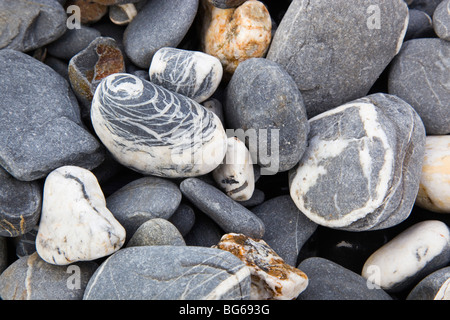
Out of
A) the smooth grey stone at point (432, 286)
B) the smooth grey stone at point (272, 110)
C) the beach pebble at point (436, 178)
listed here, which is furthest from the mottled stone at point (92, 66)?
the smooth grey stone at point (432, 286)

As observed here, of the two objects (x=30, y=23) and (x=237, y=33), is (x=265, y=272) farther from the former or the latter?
(x=30, y=23)

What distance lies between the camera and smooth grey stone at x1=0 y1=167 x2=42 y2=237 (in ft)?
5.51

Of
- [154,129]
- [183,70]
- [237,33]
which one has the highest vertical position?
[237,33]

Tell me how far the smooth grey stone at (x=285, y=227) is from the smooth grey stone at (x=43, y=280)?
904mm

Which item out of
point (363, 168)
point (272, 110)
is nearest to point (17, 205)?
point (272, 110)

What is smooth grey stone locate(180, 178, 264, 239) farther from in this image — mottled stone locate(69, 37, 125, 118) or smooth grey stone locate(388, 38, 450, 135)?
smooth grey stone locate(388, 38, 450, 135)

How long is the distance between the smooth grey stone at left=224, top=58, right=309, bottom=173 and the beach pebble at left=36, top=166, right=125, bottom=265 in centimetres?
83

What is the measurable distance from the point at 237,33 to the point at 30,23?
1.09 m

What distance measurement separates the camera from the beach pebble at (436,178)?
2.05 metres

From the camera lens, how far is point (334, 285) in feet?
6.12

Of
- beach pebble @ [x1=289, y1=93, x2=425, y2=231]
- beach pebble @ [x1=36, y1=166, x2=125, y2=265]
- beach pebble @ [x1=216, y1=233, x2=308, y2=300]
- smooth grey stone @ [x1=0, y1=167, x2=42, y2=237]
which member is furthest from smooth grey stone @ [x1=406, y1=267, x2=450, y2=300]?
smooth grey stone @ [x1=0, y1=167, x2=42, y2=237]

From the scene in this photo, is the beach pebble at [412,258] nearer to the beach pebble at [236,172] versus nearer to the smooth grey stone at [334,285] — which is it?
the smooth grey stone at [334,285]
